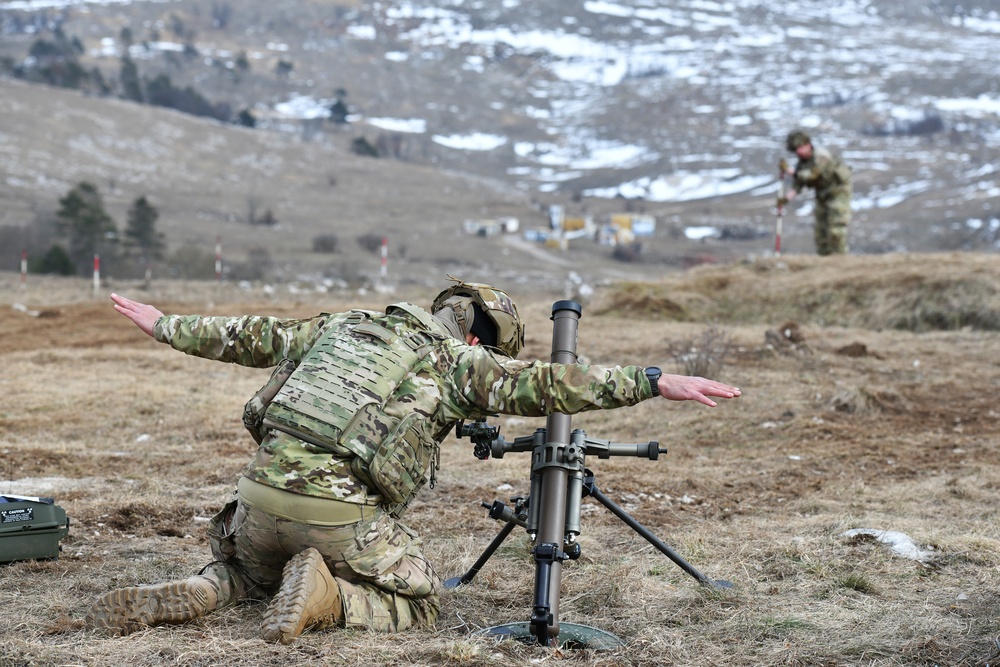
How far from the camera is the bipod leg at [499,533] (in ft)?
13.7

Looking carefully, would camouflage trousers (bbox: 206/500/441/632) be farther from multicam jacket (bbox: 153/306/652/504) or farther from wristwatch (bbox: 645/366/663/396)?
wristwatch (bbox: 645/366/663/396)

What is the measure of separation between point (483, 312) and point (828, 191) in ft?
41.0

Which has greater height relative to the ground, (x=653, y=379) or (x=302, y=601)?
(x=653, y=379)

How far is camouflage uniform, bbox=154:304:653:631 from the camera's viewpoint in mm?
3721

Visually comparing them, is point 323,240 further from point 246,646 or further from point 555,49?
point 555,49

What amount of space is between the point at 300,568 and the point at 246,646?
0.31 meters

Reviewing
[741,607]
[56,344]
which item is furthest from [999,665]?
[56,344]

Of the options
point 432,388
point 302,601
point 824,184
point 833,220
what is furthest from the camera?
point 833,220

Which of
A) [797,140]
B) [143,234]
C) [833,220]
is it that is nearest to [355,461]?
[797,140]

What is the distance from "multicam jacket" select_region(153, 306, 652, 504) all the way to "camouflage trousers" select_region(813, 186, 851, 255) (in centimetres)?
1293

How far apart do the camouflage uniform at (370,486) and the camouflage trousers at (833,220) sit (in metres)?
12.9

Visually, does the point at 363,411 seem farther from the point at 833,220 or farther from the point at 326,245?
the point at 326,245

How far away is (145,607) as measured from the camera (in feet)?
12.2

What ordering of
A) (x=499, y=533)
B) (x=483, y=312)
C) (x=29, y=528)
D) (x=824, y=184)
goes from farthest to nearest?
1. (x=824, y=184)
2. (x=29, y=528)
3. (x=499, y=533)
4. (x=483, y=312)
